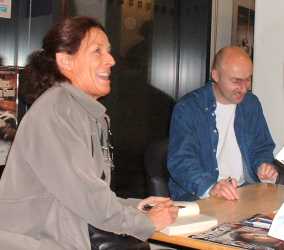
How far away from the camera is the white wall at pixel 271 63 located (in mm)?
3545

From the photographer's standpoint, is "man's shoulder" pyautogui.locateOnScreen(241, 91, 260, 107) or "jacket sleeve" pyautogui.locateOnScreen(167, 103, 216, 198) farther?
"man's shoulder" pyautogui.locateOnScreen(241, 91, 260, 107)

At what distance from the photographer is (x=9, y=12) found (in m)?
3.04

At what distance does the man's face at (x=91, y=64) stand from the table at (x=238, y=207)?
0.56 metres

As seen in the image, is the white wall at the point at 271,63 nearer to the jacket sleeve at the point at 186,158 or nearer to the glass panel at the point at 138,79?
the jacket sleeve at the point at 186,158

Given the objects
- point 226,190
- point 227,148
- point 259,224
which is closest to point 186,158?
point 227,148

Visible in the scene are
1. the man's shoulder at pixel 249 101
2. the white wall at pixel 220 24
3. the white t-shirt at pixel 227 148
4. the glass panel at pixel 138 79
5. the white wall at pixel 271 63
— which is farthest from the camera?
the white wall at pixel 220 24

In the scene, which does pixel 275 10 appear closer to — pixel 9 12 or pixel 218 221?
pixel 9 12

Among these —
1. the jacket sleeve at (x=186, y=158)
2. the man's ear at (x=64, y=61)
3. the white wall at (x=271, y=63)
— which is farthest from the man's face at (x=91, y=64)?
the white wall at (x=271, y=63)

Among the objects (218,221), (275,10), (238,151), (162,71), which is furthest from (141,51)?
(218,221)

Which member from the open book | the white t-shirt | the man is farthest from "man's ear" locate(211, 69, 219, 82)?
the open book

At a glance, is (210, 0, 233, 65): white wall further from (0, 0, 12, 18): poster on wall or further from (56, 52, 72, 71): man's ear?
(56, 52, 72, 71): man's ear

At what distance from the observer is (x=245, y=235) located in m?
1.68

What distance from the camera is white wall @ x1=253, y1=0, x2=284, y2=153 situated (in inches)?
140

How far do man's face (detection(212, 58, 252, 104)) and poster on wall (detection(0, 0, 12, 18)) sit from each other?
1268 mm
